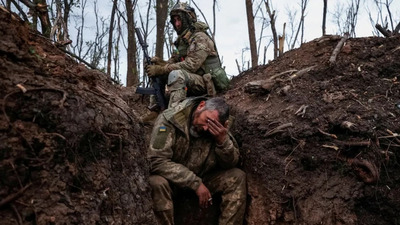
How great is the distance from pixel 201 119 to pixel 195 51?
98.4 inches

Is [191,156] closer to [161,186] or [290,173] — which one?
[161,186]

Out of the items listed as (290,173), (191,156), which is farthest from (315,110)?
(191,156)

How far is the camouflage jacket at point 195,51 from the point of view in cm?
604

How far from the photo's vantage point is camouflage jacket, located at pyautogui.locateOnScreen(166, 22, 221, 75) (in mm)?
6039

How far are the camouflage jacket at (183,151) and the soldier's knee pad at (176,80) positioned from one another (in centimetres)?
165

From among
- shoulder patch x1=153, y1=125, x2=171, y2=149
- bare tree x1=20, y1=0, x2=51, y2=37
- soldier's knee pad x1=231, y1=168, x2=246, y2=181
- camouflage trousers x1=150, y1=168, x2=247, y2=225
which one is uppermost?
bare tree x1=20, y1=0, x2=51, y2=37

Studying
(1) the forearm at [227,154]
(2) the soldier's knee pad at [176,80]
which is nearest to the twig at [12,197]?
(1) the forearm at [227,154]

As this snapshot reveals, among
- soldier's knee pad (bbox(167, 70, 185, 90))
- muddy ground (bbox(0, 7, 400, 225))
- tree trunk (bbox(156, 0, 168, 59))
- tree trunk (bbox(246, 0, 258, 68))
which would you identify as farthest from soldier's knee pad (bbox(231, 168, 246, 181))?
tree trunk (bbox(246, 0, 258, 68))

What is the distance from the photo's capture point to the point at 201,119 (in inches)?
149

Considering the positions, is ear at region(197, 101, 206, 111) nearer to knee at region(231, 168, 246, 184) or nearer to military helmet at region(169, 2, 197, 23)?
knee at region(231, 168, 246, 184)

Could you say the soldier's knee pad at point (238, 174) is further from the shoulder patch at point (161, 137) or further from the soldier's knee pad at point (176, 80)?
the soldier's knee pad at point (176, 80)

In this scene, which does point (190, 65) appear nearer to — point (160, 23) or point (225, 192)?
point (225, 192)

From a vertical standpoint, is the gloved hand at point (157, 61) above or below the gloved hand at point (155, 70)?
above

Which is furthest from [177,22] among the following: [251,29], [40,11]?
[251,29]
